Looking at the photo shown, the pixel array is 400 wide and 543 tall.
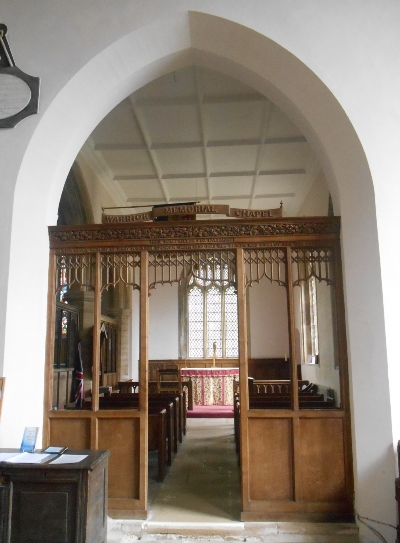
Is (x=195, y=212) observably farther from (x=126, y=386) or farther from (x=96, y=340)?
(x=126, y=386)

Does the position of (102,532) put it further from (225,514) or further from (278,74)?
(278,74)

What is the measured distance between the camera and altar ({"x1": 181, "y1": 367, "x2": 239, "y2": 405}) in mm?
12188

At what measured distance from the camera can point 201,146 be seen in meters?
8.01

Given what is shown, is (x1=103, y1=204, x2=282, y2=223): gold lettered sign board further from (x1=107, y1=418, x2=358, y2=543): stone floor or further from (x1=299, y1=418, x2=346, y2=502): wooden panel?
(x1=107, y1=418, x2=358, y2=543): stone floor

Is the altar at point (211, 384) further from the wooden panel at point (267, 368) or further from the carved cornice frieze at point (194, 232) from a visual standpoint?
the carved cornice frieze at point (194, 232)

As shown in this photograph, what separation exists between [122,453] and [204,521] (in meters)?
0.92

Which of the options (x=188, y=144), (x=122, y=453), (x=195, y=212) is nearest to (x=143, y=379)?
(x=122, y=453)

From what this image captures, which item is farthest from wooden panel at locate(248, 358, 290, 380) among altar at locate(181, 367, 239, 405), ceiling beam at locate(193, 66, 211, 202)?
ceiling beam at locate(193, 66, 211, 202)

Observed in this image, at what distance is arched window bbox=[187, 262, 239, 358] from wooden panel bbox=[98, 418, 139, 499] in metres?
9.29

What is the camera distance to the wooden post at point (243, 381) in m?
4.31

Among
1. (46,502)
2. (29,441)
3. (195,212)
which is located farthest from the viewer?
(195,212)

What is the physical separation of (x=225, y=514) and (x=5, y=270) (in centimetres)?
288

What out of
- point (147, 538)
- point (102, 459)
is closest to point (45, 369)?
point (102, 459)

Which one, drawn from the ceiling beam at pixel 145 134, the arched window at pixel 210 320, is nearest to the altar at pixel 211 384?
the arched window at pixel 210 320
